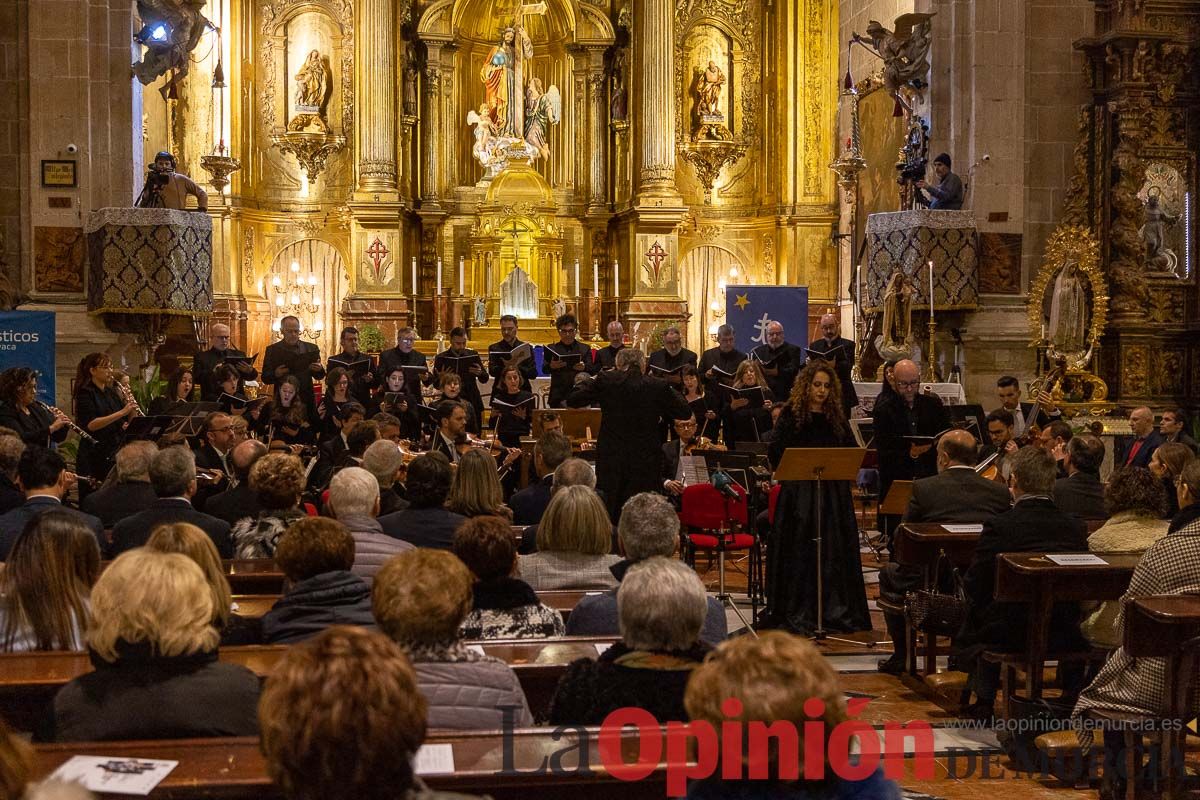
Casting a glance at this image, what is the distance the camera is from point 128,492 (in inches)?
284

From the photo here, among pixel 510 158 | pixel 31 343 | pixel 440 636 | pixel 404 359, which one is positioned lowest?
pixel 440 636

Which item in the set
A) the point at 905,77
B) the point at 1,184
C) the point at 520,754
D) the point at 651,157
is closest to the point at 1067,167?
the point at 905,77

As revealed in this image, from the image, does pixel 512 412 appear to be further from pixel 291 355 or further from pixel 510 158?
pixel 510 158

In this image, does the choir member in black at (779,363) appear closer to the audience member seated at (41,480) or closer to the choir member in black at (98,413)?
the choir member in black at (98,413)

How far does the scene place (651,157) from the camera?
21.6 m

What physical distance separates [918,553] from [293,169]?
16660 millimetres

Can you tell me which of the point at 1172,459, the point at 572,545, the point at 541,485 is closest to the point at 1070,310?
the point at 1172,459

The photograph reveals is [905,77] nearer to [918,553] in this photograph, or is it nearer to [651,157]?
[651,157]

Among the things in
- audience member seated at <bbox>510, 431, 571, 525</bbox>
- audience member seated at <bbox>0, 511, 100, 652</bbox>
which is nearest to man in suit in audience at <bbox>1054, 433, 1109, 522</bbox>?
audience member seated at <bbox>510, 431, 571, 525</bbox>

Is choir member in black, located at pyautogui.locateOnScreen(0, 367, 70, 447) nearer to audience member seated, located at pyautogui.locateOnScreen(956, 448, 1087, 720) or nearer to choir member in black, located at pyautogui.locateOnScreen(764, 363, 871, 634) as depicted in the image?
choir member in black, located at pyautogui.locateOnScreen(764, 363, 871, 634)

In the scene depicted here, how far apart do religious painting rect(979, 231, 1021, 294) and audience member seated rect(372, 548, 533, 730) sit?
11.5 metres

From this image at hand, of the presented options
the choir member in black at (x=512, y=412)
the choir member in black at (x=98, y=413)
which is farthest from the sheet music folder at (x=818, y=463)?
the choir member in black at (x=98, y=413)

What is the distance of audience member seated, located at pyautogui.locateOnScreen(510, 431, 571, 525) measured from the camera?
8242 mm

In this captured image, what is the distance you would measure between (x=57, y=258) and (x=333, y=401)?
385 centimetres
